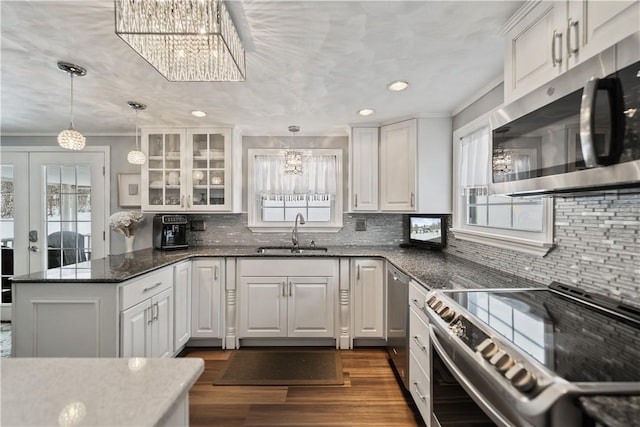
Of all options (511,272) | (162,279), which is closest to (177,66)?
(162,279)

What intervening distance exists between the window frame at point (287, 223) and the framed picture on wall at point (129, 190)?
1.31 m

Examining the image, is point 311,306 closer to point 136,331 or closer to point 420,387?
point 420,387

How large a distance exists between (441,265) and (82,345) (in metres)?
2.44

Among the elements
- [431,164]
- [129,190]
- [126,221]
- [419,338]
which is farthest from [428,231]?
[129,190]

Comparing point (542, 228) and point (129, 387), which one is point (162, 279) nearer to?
point (129, 387)

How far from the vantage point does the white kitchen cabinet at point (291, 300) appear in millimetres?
2865

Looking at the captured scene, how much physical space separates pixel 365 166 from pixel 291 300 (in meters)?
1.59

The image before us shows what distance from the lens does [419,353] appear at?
1807 mm

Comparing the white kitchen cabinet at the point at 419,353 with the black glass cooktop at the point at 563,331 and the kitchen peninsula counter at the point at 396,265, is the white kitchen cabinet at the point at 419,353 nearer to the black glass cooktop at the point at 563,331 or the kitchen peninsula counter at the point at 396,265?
the kitchen peninsula counter at the point at 396,265

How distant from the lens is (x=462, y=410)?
43.8 inches

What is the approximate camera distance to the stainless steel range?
27.4 inches

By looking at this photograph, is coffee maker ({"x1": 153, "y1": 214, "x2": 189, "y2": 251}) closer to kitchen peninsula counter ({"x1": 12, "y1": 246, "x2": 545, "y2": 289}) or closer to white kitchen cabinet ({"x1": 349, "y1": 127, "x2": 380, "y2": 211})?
kitchen peninsula counter ({"x1": 12, "y1": 246, "x2": 545, "y2": 289})

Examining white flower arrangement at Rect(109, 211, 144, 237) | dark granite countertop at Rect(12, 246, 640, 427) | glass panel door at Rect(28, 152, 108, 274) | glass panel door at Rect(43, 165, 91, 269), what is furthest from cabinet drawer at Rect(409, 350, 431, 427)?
glass panel door at Rect(43, 165, 91, 269)

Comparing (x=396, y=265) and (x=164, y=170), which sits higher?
(x=164, y=170)
